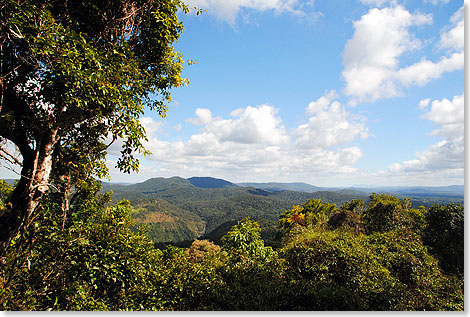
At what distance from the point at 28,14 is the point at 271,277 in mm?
6920

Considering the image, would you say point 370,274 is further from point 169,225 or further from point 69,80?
point 169,225

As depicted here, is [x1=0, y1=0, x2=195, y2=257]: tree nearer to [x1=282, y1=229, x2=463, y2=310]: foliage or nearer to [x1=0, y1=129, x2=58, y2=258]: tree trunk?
[x1=0, y1=129, x2=58, y2=258]: tree trunk

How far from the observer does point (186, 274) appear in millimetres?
5352

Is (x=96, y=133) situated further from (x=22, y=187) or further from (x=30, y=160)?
(x=22, y=187)

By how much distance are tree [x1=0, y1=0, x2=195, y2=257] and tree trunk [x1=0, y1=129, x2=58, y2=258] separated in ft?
0.04

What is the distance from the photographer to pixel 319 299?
16.0 feet

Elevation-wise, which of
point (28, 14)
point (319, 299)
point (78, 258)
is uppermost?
point (28, 14)

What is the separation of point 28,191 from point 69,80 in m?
1.82

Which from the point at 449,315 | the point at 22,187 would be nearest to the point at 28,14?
the point at 22,187

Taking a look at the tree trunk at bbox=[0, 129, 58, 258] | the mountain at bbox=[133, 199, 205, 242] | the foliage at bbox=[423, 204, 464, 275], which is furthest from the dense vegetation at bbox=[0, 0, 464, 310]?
the mountain at bbox=[133, 199, 205, 242]

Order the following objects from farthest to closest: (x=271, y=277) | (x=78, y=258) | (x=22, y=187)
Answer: (x=271, y=277)
(x=78, y=258)
(x=22, y=187)

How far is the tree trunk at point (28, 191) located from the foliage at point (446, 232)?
15.1 metres

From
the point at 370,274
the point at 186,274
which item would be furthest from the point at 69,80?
the point at 370,274

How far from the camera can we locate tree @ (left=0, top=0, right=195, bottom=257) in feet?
10.2
